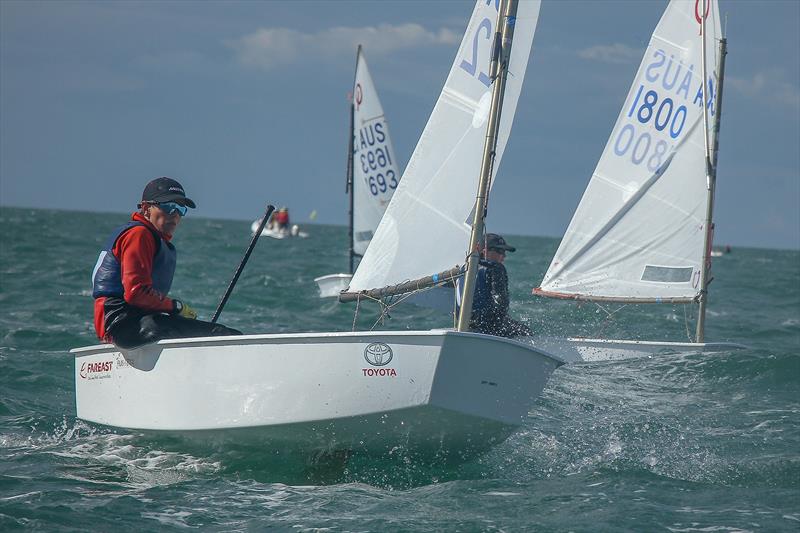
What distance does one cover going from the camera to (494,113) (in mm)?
6094

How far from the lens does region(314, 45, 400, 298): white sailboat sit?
62.1ft

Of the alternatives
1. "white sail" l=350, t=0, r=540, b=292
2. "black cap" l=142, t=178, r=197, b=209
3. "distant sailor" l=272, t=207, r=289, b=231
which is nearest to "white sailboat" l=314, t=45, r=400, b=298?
"white sail" l=350, t=0, r=540, b=292

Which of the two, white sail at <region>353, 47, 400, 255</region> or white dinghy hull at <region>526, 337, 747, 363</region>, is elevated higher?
white sail at <region>353, 47, 400, 255</region>

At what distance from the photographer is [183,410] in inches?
224

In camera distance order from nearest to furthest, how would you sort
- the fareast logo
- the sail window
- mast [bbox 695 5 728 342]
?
the fareast logo, mast [bbox 695 5 728 342], the sail window

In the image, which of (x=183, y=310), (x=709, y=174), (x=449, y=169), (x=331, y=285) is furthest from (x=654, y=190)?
(x=183, y=310)

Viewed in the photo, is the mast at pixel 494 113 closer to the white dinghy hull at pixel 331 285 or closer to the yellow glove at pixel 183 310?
the yellow glove at pixel 183 310

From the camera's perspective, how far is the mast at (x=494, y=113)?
595cm

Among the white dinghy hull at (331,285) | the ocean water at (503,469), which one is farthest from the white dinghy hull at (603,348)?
the white dinghy hull at (331,285)

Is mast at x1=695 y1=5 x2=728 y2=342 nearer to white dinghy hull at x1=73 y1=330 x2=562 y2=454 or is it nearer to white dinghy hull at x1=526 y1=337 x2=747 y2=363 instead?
white dinghy hull at x1=526 y1=337 x2=747 y2=363

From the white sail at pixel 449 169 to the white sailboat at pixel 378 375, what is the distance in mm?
11

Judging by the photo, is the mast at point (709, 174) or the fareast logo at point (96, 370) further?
the mast at point (709, 174)

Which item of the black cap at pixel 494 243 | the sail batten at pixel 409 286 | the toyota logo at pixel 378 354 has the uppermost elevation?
the black cap at pixel 494 243

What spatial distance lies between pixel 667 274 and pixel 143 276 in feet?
24.7
